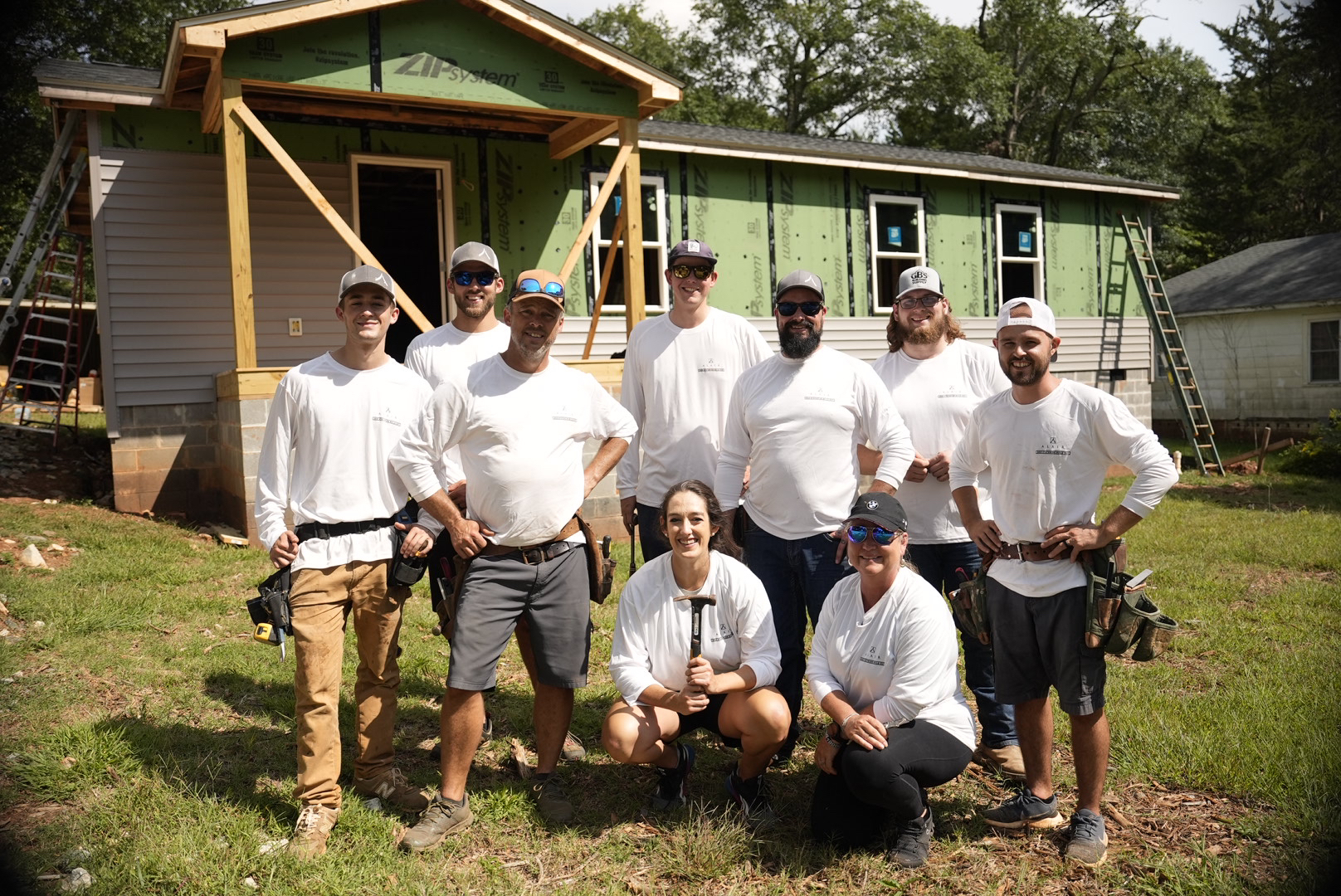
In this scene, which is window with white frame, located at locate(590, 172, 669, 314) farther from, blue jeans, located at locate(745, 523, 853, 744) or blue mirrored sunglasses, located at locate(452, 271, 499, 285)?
blue jeans, located at locate(745, 523, 853, 744)

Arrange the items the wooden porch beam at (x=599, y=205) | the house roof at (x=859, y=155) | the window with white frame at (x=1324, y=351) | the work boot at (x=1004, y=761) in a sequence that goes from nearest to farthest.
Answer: the work boot at (x=1004, y=761) < the wooden porch beam at (x=599, y=205) < the house roof at (x=859, y=155) < the window with white frame at (x=1324, y=351)

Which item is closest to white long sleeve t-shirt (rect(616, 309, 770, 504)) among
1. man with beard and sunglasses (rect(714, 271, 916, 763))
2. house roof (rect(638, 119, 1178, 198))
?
man with beard and sunglasses (rect(714, 271, 916, 763))

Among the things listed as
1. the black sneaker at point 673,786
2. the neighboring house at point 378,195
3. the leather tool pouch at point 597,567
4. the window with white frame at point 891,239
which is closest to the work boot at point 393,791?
the black sneaker at point 673,786

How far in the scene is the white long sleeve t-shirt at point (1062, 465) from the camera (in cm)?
361

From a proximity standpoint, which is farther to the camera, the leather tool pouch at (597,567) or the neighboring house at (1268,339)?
the neighboring house at (1268,339)

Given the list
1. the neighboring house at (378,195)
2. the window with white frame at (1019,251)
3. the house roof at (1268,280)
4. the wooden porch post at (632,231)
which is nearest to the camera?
the neighboring house at (378,195)

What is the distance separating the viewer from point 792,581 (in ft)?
14.4

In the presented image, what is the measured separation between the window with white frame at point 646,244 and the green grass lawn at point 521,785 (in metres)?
6.85

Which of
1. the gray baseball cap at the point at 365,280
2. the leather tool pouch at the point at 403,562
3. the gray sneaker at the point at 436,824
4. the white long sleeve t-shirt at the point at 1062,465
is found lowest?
the gray sneaker at the point at 436,824

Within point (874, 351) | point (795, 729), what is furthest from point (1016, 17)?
point (795, 729)

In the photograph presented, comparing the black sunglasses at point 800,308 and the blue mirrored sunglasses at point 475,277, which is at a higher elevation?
the blue mirrored sunglasses at point 475,277

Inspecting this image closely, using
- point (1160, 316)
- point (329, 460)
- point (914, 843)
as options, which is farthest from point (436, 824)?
point (1160, 316)

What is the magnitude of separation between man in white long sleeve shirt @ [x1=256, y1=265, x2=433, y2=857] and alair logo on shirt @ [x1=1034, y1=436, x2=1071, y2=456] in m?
2.45

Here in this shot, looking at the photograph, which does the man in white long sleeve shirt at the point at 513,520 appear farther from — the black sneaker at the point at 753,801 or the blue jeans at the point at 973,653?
the blue jeans at the point at 973,653
